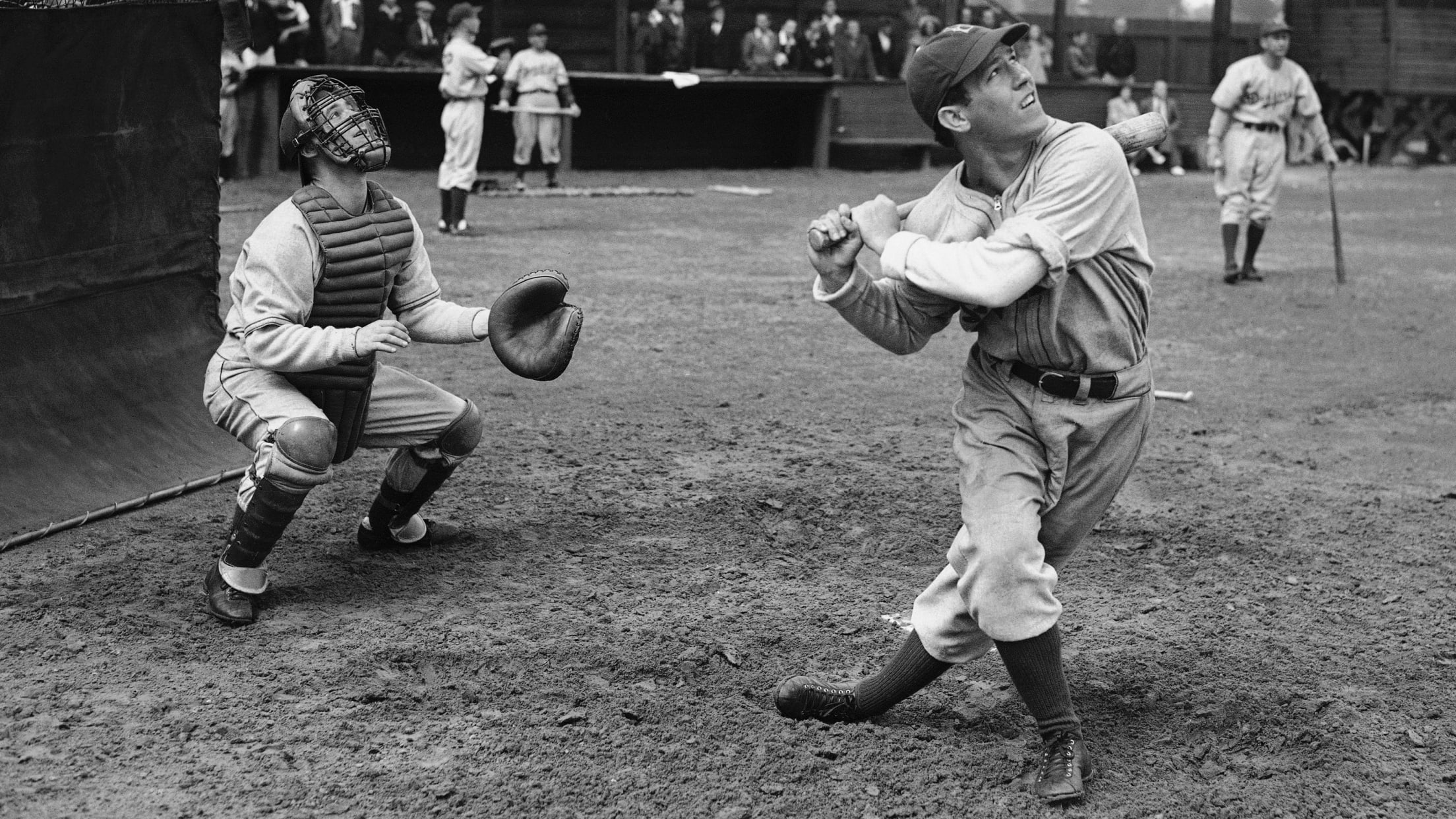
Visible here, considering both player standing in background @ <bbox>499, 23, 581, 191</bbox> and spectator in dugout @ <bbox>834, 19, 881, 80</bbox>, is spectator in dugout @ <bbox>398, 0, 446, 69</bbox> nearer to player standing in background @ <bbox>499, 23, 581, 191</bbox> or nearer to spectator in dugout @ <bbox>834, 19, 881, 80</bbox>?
player standing in background @ <bbox>499, 23, 581, 191</bbox>

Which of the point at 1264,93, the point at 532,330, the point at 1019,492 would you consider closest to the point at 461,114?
the point at 1264,93

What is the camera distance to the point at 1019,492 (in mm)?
3350

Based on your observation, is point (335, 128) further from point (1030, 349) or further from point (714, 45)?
point (714, 45)

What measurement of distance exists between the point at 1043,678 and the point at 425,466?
2.34 m

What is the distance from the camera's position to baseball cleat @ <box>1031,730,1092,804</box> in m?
3.34

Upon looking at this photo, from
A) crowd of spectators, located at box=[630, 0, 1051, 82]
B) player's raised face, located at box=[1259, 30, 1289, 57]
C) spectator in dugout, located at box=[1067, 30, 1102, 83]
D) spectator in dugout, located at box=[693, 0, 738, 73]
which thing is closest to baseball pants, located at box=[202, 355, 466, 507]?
player's raised face, located at box=[1259, 30, 1289, 57]

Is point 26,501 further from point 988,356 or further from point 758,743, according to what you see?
point 988,356

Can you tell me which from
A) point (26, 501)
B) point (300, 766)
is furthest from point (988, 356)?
Answer: point (26, 501)

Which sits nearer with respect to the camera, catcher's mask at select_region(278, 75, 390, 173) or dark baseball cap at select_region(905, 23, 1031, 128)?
dark baseball cap at select_region(905, 23, 1031, 128)

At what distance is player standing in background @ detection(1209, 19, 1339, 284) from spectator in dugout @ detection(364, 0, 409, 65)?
1326 cm

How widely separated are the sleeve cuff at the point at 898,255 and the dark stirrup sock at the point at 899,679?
3.08 feet

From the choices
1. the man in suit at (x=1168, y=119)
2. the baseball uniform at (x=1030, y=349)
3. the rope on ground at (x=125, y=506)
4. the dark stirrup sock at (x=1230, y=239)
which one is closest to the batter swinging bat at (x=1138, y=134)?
the baseball uniform at (x=1030, y=349)

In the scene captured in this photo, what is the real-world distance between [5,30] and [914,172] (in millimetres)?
19870

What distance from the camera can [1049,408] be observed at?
3395 millimetres
